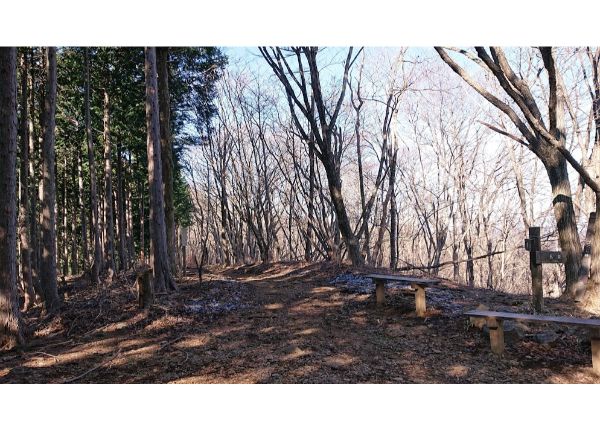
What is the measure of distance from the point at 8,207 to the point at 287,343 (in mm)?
3351

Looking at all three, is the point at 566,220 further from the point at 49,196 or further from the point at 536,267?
the point at 49,196

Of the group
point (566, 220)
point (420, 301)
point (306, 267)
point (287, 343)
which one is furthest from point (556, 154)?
point (306, 267)

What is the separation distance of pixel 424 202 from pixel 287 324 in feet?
40.9

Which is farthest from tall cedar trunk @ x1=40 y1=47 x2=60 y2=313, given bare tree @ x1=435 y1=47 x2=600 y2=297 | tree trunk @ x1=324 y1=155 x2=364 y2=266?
bare tree @ x1=435 y1=47 x2=600 y2=297

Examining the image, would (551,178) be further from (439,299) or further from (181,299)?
(181,299)

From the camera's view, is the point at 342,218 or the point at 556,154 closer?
the point at 556,154

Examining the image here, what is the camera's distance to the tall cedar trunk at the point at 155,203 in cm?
631

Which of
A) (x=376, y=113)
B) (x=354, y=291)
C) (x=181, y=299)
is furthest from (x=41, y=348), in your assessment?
(x=376, y=113)

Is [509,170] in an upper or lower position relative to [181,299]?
upper

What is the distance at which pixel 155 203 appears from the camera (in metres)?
6.36

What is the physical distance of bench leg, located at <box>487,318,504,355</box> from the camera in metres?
3.85
